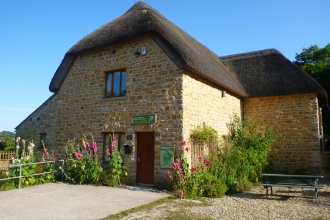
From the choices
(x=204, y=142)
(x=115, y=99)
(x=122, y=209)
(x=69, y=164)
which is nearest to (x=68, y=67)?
(x=115, y=99)

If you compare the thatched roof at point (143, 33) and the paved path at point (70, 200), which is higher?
the thatched roof at point (143, 33)

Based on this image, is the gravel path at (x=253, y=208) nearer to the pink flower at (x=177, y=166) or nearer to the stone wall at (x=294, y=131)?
the pink flower at (x=177, y=166)

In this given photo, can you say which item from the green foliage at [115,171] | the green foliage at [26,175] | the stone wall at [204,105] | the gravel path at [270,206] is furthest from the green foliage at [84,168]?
the gravel path at [270,206]

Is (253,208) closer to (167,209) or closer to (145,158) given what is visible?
(167,209)

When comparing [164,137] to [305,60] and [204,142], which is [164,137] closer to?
[204,142]

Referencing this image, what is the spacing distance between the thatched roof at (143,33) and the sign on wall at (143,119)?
1963 mm

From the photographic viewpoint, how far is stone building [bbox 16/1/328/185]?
8.66m

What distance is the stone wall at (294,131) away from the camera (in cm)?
1181

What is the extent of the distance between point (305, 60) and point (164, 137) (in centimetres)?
2132

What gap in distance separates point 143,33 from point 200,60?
90.2 inches

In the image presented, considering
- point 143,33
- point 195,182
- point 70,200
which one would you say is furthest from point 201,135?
point 70,200

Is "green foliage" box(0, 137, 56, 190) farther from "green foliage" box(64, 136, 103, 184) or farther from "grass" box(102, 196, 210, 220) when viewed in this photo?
"grass" box(102, 196, 210, 220)

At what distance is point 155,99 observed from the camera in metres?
8.90

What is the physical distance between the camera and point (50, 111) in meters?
11.7
